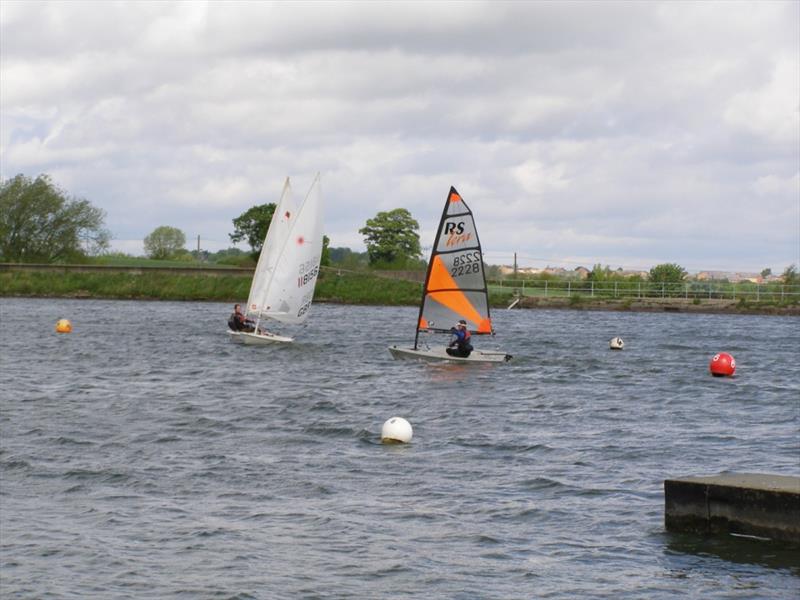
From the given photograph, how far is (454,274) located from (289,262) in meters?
10.9

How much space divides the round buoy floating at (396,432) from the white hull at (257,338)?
27141 mm

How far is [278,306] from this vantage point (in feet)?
180

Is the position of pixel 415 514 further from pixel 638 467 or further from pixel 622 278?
pixel 622 278

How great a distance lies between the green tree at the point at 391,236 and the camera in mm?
167250

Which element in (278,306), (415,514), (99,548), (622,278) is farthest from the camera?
(622,278)

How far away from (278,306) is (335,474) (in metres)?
32.8

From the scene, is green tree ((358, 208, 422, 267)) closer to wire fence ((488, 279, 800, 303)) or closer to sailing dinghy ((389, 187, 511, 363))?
wire fence ((488, 279, 800, 303))

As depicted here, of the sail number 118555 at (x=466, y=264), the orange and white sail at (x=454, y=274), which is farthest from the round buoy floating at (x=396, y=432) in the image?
the sail number 118555 at (x=466, y=264)

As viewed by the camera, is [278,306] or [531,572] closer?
[531,572]

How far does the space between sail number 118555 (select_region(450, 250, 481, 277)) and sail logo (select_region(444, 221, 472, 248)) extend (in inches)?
19.6

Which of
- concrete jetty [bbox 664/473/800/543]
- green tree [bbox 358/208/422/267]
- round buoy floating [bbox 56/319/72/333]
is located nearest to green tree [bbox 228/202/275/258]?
green tree [bbox 358/208/422/267]

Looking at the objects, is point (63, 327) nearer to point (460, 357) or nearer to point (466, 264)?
point (466, 264)

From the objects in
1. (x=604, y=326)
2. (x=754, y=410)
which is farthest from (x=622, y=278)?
(x=754, y=410)

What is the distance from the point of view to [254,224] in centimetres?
15012
